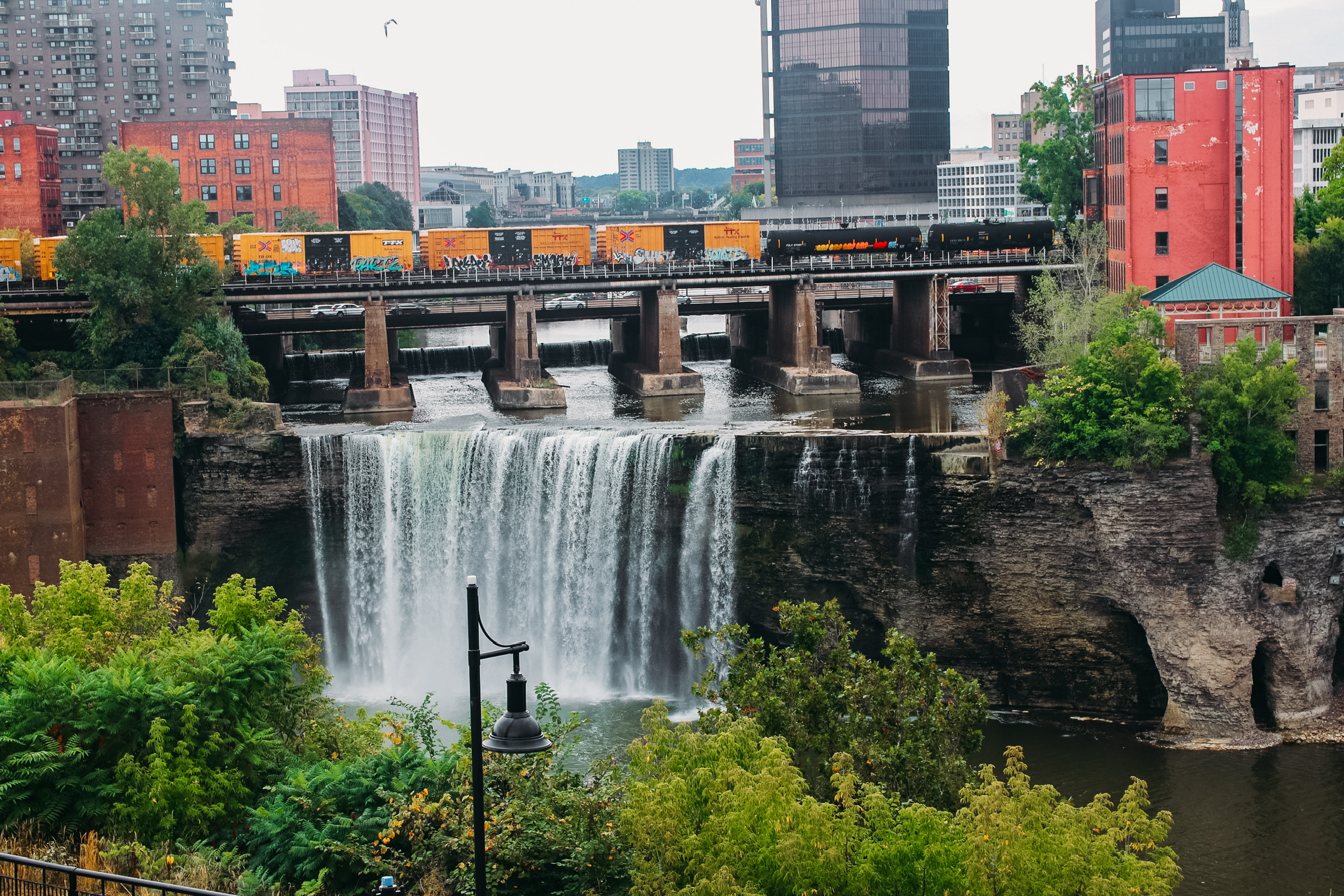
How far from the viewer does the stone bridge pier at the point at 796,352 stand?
72750 mm

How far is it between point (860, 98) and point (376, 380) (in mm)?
127545

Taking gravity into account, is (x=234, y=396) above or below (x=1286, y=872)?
above

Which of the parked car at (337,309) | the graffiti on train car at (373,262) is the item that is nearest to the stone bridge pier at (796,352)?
the graffiti on train car at (373,262)

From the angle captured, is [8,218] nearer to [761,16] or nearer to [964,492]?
[964,492]

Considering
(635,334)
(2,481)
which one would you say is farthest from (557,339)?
(2,481)

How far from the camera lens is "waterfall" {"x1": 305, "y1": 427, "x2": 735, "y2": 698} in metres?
54.1

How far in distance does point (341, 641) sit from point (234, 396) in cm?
1241

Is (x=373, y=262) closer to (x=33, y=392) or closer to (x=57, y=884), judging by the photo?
(x=33, y=392)

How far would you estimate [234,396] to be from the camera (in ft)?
203

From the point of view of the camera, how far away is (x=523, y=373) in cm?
7219

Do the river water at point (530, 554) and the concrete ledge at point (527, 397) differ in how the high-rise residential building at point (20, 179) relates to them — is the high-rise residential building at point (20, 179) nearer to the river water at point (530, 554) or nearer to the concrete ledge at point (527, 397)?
the concrete ledge at point (527, 397)

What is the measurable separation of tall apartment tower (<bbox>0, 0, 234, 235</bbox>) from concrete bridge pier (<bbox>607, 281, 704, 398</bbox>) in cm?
10774

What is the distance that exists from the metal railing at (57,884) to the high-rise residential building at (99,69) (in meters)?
157

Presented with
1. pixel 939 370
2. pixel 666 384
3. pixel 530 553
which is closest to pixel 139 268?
pixel 530 553
